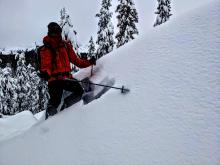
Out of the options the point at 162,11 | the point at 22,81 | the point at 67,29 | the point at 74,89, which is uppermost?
the point at 162,11

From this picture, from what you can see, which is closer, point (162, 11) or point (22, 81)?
point (162, 11)

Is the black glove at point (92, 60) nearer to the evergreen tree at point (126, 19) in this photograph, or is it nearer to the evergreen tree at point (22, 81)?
the evergreen tree at point (126, 19)

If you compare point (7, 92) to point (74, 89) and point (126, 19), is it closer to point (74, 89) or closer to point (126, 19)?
point (126, 19)

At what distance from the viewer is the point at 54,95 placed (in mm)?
6613

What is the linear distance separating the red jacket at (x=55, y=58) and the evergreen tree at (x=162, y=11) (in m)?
23.4

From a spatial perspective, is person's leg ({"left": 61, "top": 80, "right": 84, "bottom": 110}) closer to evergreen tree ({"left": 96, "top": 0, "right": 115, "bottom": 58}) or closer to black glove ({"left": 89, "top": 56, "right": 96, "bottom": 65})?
black glove ({"left": 89, "top": 56, "right": 96, "bottom": 65})

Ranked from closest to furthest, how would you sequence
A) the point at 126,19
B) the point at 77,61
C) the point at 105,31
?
1. the point at 77,61
2. the point at 126,19
3. the point at 105,31

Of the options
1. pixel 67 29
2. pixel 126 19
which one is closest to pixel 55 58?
pixel 67 29

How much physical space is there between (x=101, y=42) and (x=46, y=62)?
75.8ft

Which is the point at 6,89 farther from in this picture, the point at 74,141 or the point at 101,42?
the point at 74,141

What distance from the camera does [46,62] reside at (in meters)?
6.26

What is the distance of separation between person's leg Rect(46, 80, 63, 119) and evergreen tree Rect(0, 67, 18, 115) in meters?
28.8

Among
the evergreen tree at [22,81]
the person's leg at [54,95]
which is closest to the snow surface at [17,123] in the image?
the person's leg at [54,95]

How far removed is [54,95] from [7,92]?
108 feet
